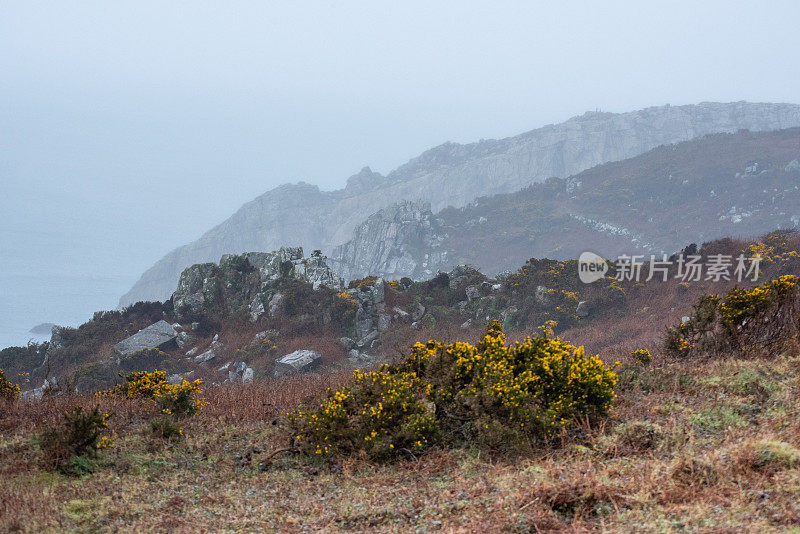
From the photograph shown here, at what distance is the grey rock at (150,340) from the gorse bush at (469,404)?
20548 millimetres

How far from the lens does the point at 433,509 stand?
4594mm

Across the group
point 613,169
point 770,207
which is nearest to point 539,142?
point 613,169

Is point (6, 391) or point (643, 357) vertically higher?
point (6, 391)

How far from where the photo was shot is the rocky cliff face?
146375 millimetres

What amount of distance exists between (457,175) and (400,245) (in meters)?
75.2

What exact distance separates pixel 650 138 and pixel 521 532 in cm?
16915

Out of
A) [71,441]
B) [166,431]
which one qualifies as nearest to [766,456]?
[166,431]

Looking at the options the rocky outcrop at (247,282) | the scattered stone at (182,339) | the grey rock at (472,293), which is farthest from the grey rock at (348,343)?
the scattered stone at (182,339)

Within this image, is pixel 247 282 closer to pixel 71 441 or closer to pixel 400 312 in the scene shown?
pixel 400 312

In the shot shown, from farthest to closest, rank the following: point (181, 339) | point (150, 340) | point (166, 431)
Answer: point (181, 339)
point (150, 340)
point (166, 431)

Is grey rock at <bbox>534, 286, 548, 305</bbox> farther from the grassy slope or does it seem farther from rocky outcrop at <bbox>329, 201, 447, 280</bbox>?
rocky outcrop at <bbox>329, 201, 447, 280</bbox>

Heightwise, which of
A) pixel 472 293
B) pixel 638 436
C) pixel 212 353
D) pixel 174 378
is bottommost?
pixel 174 378

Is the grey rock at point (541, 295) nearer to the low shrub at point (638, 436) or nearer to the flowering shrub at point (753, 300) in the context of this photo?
the flowering shrub at point (753, 300)

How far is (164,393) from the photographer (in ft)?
30.3
